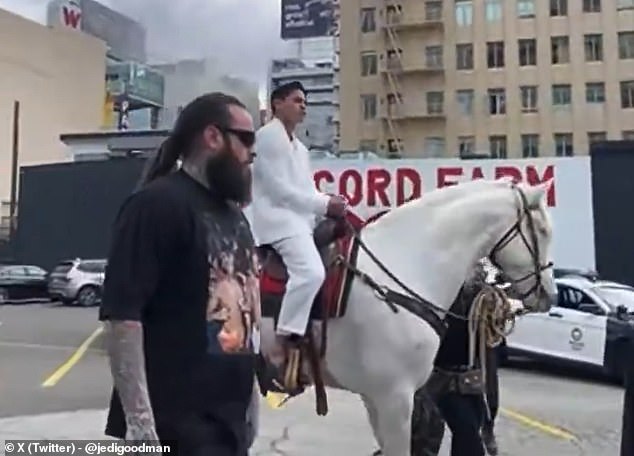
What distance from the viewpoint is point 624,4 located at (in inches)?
2295

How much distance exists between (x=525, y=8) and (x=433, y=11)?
6406 millimetres

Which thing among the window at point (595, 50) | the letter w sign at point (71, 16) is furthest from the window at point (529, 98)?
the letter w sign at point (71, 16)

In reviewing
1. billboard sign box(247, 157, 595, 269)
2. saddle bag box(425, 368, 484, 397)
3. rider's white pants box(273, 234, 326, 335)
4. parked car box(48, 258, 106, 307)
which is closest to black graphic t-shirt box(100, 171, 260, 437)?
rider's white pants box(273, 234, 326, 335)

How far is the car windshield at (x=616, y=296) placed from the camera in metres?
14.6

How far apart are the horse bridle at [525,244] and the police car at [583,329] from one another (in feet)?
27.9

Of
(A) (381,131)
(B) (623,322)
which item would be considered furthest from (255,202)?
(A) (381,131)

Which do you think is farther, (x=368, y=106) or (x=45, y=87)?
(x=45, y=87)

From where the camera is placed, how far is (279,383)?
16.5 ft

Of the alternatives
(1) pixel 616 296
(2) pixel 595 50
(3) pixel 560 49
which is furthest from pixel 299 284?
(3) pixel 560 49

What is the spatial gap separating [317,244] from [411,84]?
59.1 m

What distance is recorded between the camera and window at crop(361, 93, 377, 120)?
63.2m

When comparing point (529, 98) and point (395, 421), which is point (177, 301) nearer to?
point (395, 421)

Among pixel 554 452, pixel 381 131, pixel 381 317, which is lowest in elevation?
pixel 554 452

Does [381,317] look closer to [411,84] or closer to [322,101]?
[411,84]
